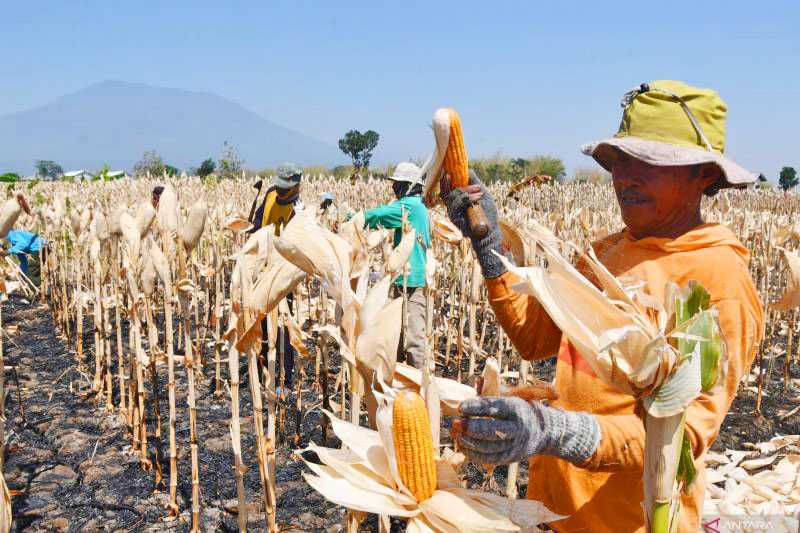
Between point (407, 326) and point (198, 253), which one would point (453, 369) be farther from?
point (198, 253)

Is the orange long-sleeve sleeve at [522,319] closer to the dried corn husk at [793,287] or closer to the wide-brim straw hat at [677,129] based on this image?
the wide-brim straw hat at [677,129]

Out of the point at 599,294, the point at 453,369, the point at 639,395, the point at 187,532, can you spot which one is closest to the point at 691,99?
the point at 599,294

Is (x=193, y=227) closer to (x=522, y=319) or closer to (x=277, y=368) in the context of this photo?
(x=522, y=319)

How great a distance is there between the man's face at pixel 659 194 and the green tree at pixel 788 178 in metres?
42.2

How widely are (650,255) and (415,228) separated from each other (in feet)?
11.9

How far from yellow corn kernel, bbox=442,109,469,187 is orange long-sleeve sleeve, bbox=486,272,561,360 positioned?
0.30m

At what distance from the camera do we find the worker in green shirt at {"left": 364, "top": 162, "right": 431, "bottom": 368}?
5.15m

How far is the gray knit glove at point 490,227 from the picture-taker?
5.08ft

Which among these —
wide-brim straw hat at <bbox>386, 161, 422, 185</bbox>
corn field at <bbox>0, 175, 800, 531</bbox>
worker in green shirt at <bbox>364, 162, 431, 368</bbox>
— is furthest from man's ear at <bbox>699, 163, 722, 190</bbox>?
Answer: wide-brim straw hat at <bbox>386, 161, 422, 185</bbox>

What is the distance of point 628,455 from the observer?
105 centimetres

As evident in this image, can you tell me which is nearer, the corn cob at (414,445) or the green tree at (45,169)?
the corn cob at (414,445)

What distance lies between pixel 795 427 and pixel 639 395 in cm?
480

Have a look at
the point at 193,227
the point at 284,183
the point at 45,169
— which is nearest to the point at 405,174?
the point at 284,183

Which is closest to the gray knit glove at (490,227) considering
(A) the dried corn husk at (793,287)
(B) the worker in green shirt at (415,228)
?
(A) the dried corn husk at (793,287)
